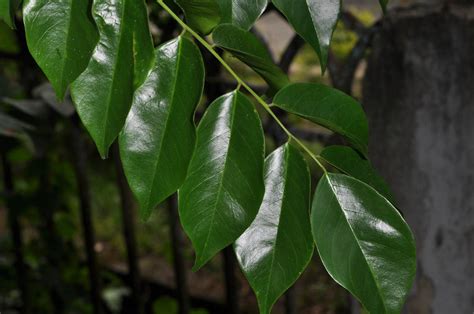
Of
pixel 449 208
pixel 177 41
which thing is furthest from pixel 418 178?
pixel 177 41

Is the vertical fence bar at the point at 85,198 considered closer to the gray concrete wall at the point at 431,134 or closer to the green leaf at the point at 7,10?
the gray concrete wall at the point at 431,134

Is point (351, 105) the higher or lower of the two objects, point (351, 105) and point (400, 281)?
the higher

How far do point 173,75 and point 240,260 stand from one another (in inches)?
7.6

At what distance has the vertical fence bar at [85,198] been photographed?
2.40 metres

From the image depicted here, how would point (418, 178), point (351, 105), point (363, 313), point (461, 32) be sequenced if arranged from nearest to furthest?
point (351, 105) < point (461, 32) < point (418, 178) < point (363, 313)

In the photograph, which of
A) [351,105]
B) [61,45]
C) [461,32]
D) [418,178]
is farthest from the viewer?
[418,178]

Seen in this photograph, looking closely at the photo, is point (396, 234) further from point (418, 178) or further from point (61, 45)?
point (418, 178)

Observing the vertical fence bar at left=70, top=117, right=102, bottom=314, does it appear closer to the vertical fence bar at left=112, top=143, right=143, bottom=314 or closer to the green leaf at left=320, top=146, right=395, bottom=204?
the vertical fence bar at left=112, top=143, right=143, bottom=314

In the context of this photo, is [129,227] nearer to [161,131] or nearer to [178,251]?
[178,251]

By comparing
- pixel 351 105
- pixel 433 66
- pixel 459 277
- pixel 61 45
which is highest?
pixel 61 45

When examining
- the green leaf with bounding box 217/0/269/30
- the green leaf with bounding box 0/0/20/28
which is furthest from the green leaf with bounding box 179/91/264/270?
the green leaf with bounding box 0/0/20/28

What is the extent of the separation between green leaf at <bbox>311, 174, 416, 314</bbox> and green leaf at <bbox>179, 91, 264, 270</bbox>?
7 cm

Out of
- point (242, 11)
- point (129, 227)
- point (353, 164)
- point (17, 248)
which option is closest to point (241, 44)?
point (242, 11)

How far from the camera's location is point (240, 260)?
752 mm
